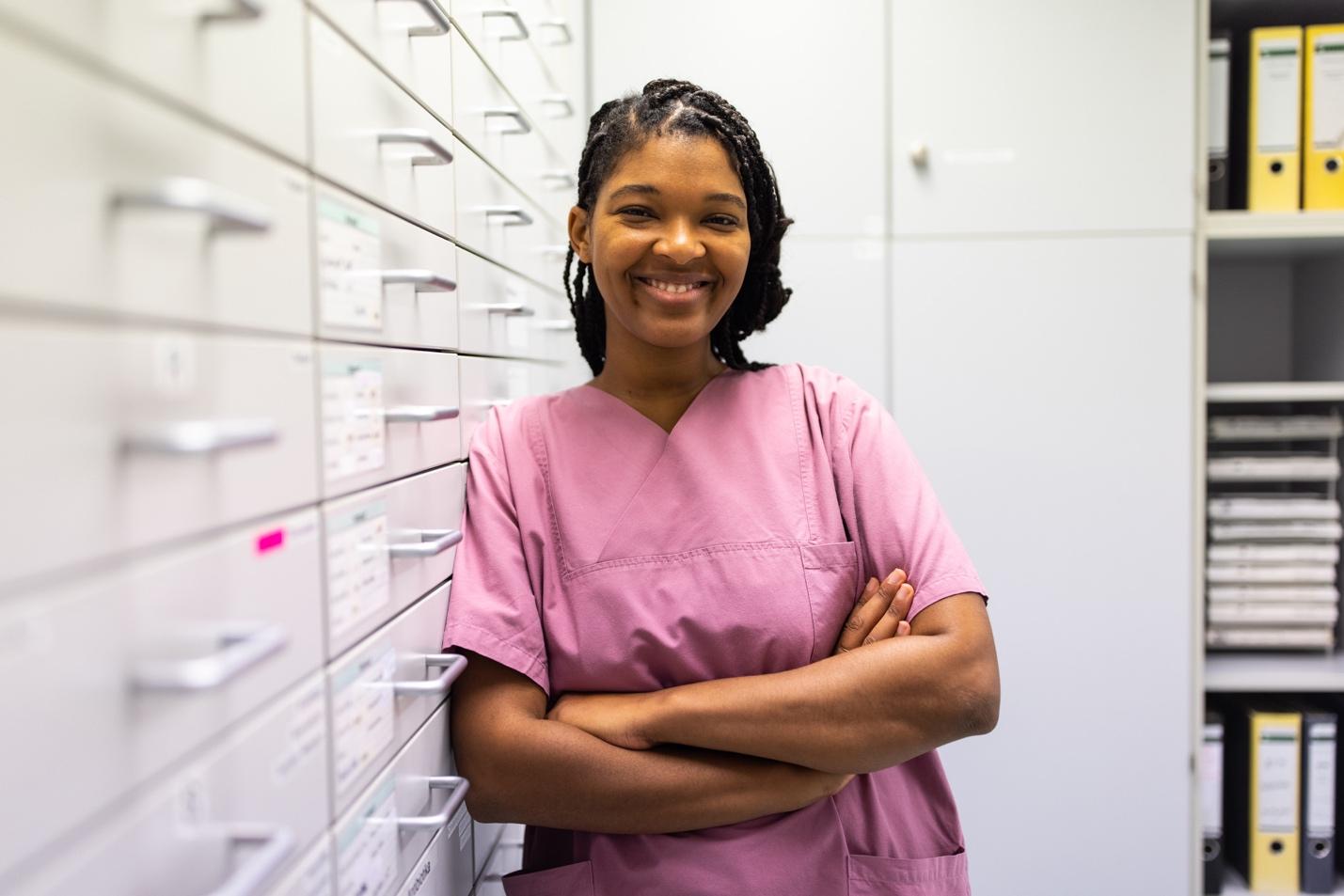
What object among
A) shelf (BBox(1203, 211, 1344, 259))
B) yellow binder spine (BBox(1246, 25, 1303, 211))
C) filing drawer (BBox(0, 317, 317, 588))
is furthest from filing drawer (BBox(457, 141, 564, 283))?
yellow binder spine (BBox(1246, 25, 1303, 211))

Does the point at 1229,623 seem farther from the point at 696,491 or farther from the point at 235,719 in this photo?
the point at 235,719

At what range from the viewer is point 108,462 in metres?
0.42

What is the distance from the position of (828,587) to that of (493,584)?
35cm

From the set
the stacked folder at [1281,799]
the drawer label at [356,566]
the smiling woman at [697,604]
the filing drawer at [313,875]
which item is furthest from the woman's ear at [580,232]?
the stacked folder at [1281,799]

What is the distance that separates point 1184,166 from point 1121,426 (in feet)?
1.49

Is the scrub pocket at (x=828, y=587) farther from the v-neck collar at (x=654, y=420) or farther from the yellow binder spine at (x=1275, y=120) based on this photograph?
the yellow binder spine at (x=1275, y=120)

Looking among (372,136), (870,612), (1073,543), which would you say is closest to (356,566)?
(372,136)

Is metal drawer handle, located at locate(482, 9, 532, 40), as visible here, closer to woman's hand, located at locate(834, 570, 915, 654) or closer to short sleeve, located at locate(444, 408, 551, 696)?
short sleeve, located at locate(444, 408, 551, 696)

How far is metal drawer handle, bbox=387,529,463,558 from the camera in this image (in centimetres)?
78

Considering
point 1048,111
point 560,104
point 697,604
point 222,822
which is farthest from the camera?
point 1048,111

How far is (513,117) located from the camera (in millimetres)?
1137

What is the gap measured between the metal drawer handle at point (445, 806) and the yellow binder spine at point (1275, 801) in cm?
149

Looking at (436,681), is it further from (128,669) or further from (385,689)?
(128,669)

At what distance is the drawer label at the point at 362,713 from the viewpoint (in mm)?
681
